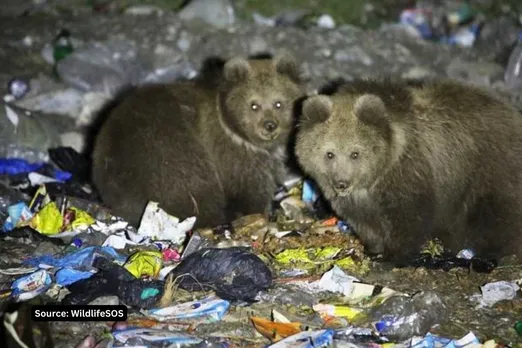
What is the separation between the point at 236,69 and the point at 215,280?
227cm

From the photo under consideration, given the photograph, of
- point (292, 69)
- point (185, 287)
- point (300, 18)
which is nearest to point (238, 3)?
point (300, 18)

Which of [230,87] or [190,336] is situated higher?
[230,87]

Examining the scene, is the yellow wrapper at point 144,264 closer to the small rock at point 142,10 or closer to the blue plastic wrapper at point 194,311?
the blue plastic wrapper at point 194,311

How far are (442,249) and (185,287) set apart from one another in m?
2.05

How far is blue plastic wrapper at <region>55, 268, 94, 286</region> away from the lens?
19.4ft

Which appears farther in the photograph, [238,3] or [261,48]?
[238,3]

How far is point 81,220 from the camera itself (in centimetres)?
727

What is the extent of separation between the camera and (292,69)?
7617 millimetres

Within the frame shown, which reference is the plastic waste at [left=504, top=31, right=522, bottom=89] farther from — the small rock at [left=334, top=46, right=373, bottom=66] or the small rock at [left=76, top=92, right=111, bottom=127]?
the small rock at [left=76, top=92, right=111, bottom=127]

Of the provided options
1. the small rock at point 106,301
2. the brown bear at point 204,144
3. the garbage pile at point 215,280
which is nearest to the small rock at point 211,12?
the brown bear at point 204,144

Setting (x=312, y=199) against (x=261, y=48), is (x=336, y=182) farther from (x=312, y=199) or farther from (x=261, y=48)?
(x=261, y=48)

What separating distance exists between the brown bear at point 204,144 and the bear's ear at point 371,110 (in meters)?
1.47

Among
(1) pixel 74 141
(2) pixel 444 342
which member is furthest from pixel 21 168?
(2) pixel 444 342

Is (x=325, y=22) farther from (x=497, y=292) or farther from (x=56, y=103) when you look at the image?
(x=497, y=292)
